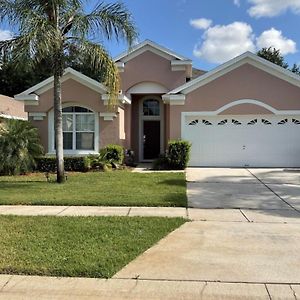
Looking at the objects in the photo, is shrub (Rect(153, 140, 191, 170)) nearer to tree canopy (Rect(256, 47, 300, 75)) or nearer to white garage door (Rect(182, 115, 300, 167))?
white garage door (Rect(182, 115, 300, 167))

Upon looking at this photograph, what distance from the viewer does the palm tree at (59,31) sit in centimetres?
1221

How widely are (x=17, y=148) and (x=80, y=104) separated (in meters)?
3.96

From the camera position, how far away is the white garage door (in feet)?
61.5

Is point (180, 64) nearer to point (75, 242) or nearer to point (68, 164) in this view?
point (68, 164)

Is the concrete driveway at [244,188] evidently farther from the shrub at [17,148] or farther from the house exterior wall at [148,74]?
the shrub at [17,148]

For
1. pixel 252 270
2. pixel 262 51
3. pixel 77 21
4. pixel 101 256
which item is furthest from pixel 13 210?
pixel 262 51

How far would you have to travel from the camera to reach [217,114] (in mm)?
18875

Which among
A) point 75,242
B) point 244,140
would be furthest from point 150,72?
point 75,242

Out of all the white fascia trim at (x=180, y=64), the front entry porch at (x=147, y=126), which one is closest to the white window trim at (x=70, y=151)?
the front entry porch at (x=147, y=126)

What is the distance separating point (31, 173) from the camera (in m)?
17.0

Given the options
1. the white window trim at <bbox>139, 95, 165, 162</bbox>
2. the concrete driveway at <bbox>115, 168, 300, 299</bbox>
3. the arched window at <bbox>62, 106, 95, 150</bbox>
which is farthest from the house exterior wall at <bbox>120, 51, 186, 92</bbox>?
the concrete driveway at <bbox>115, 168, 300, 299</bbox>

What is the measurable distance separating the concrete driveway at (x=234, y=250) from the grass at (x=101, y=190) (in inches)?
40.9

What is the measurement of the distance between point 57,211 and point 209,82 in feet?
38.3

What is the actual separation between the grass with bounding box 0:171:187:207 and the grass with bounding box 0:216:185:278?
72.6 inches
